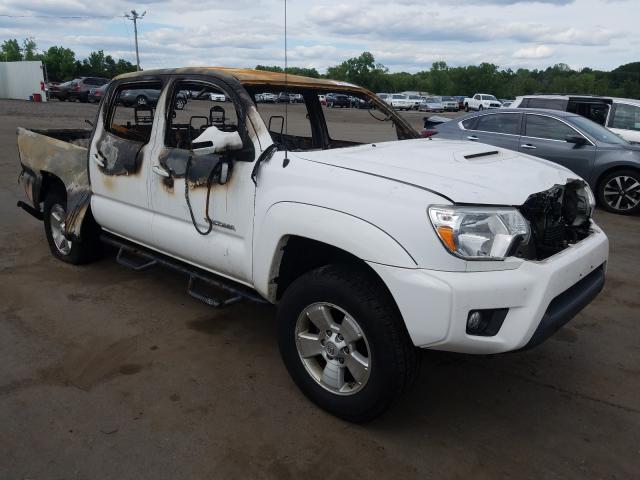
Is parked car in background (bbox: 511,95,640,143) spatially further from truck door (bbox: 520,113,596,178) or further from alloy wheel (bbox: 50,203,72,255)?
alloy wheel (bbox: 50,203,72,255)

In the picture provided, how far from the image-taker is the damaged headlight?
2418 mm

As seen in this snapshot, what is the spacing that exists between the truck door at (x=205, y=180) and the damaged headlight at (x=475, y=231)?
120 cm

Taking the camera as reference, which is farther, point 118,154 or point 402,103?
point 402,103

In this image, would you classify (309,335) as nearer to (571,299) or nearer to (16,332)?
(571,299)

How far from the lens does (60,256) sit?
211 inches

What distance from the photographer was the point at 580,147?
838cm

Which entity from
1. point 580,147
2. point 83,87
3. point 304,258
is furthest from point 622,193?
point 83,87

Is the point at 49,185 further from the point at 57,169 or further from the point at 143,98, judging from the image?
the point at 143,98

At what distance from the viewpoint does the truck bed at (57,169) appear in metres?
4.79

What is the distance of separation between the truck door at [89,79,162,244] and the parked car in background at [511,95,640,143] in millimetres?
→ 8451

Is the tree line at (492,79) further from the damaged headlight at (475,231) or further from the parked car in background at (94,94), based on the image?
the damaged headlight at (475,231)

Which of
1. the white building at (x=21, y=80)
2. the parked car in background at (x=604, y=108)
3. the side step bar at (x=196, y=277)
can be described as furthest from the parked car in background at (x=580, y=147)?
the white building at (x=21, y=80)

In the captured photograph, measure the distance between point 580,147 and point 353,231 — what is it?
7.06 m

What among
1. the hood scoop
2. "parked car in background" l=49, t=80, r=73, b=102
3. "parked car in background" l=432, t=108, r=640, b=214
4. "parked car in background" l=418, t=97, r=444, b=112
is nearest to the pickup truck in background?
"parked car in background" l=418, t=97, r=444, b=112
